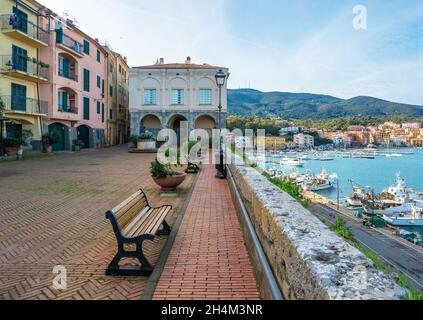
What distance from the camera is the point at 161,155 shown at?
10.5 m

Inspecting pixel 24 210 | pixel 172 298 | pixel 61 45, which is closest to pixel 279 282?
pixel 172 298

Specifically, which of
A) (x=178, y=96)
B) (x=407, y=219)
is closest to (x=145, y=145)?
(x=178, y=96)

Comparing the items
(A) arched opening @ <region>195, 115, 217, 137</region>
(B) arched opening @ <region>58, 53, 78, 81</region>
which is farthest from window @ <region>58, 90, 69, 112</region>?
(A) arched opening @ <region>195, 115, 217, 137</region>

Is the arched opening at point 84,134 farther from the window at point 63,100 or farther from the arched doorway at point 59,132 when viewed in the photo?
the window at point 63,100

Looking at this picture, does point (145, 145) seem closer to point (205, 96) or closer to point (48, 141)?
point (48, 141)

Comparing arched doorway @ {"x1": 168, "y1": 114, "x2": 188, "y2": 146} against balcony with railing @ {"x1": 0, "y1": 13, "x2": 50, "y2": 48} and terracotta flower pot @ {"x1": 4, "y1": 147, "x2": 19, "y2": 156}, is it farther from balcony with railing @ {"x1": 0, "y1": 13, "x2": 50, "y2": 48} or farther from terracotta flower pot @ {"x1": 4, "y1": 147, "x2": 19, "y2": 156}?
terracotta flower pot @ {"x1": 4, "y1": 147, "x2": 19, "y2": 156}

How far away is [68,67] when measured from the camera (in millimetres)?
28922

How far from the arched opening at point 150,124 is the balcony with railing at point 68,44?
12250 mm

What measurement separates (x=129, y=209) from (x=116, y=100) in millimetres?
41399


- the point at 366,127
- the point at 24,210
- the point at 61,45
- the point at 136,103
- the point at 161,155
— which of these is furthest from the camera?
the point at 366,127

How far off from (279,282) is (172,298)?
136 cm

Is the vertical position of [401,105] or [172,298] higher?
[401,105]
